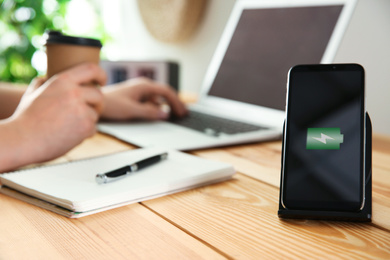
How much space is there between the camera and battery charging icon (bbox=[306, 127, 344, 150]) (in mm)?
434

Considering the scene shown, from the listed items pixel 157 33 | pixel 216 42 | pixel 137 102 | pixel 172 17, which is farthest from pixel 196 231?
pixel 157 33

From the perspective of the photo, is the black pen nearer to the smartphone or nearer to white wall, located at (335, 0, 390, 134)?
the smartphone

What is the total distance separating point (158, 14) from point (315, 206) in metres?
1.43

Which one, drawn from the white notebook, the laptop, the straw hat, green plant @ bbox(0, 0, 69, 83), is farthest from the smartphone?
green plant @ bbox(0, 0, 69, 83)

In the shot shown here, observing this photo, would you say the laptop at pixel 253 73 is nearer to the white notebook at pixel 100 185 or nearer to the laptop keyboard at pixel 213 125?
the laptop keyboard at pixel 213 125

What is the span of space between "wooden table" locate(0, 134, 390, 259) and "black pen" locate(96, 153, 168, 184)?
0.18 feet

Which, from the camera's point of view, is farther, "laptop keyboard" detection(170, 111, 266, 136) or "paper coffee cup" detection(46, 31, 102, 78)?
"laptop keyboard" detection(170, 111, 266, 136)

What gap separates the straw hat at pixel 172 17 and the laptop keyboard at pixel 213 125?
66 cm

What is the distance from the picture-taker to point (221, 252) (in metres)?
0.36

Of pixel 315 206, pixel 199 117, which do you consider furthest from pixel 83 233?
pixel 199 117

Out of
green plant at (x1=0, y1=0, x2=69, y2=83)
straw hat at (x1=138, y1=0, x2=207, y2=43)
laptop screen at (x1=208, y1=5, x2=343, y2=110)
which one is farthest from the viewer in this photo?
green plant at (x1=0, y1=0, x2=69, y2=83)

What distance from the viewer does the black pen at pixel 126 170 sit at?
499 mm

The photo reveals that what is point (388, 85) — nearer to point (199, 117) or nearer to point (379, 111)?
point (379, 111)

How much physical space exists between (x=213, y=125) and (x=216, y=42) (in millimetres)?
695
